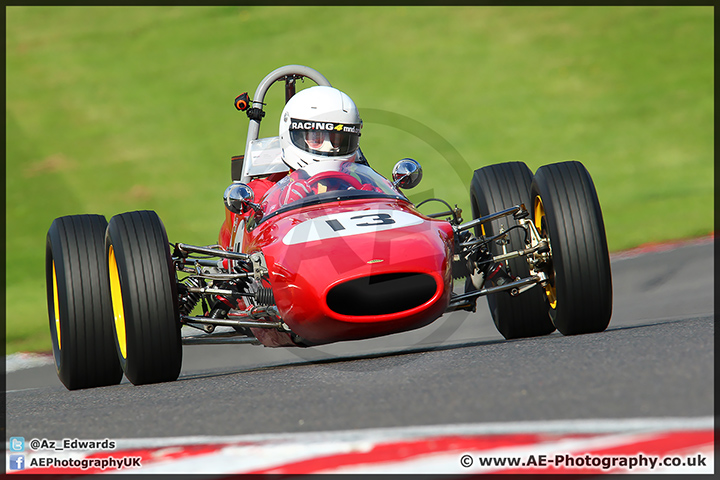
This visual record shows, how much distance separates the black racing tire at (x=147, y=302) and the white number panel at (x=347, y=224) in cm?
80

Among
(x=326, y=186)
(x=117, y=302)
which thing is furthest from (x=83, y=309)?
(x=326, y=186)

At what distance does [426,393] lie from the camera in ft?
12.5

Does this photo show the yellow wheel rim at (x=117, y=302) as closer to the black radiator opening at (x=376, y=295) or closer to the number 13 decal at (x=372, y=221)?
the number 13 decal at (x=372, y=221)

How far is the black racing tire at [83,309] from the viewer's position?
19.6 ft

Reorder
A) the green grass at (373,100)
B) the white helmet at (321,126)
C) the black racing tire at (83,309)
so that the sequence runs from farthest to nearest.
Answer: the green grass at (373,100)
the white helmet at (321,126)
the black racing tire at (83,309)

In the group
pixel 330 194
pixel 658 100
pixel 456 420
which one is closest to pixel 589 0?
pixel 658 100

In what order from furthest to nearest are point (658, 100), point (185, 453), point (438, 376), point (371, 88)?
point (371, 88) < point (658, 100) < point (438, 376) < point (185, 453)

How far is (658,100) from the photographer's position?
23703 millimetres

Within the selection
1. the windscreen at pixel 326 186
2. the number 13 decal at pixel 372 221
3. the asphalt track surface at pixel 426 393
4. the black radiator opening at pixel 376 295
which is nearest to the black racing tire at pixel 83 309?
the asphalt track surface at pixel 426 393

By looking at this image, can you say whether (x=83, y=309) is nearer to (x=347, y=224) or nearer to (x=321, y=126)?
(x=347, y=224)

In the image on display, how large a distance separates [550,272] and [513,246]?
1.81ft

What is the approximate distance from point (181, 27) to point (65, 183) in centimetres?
1202

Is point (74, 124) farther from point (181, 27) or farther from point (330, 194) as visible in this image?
point (330, 194)

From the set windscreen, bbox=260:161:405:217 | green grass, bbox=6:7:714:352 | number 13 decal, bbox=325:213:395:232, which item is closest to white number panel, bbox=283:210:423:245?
number 13 decal, bbox=325:213:395:232
